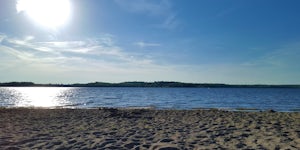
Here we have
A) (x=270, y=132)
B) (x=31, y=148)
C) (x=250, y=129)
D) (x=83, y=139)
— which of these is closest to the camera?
(x=31, y=148)

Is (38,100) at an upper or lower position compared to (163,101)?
lower

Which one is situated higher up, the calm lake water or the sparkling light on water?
the calm lake water

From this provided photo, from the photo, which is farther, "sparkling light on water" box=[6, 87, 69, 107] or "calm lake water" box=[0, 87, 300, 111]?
"sparkling light on water" box=[6, 87, 69, 107]

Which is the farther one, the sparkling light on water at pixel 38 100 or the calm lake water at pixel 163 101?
the sparkling light on water at pixel 38 100

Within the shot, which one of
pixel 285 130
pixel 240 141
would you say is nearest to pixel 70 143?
pixel 240 141

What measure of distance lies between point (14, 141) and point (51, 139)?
44.9 inches

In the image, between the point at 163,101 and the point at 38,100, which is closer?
the point at 163,101

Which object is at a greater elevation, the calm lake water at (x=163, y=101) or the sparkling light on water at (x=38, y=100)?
the calm lake water at (x=163, y=101)

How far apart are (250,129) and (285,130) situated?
1.32 meters

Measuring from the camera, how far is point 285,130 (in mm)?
10344

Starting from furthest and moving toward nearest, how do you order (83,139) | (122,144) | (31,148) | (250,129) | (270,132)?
(250,129) → (270,132) → (83,139) → (122,144) → (31,148)

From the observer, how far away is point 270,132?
9.95 meters

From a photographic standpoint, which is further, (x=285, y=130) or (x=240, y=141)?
(x=285, y=130)

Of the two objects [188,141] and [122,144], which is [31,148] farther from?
[188,141]
